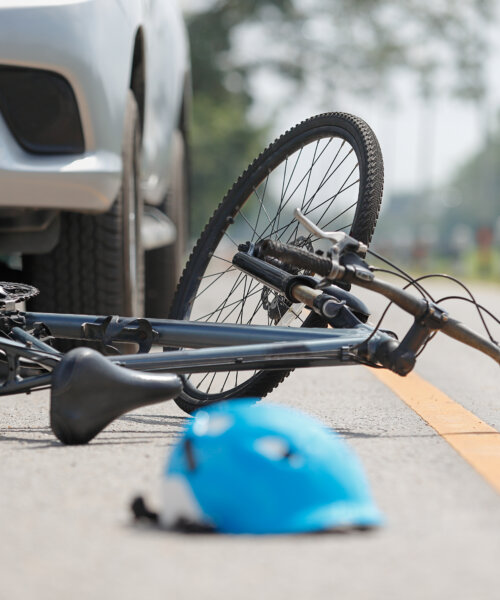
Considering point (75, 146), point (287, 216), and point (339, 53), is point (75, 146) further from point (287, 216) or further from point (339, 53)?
point (339, 53)

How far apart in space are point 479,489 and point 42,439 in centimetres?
130

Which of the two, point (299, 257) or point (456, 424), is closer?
point (299, 257)

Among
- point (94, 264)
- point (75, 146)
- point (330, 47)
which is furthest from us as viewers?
point (330, 47)

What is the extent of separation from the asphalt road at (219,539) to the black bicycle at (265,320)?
0.60 ft

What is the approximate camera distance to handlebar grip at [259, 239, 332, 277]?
313cm

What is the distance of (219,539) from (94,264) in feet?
8.62

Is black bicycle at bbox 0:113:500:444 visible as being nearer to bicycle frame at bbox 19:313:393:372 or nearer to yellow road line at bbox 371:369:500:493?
bicycle frame at bbox 19:313:393:372

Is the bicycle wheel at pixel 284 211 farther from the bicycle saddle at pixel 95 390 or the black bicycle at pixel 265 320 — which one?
the bicycle saddle at pixel 95 390

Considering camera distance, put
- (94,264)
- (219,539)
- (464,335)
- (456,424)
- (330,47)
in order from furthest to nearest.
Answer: (330,47) < (94,264) < (456,424) < (464,335) < (219,539)

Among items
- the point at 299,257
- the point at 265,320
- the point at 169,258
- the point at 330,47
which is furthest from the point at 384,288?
the point at 330,47

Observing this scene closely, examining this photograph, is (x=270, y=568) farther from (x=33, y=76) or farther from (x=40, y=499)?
(x=33, y=76)

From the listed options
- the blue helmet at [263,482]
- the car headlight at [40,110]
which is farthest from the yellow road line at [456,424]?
the car headlight at [40,110]

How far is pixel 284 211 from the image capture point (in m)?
4.36

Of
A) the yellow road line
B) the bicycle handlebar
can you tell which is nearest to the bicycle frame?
the bicycle handlebar
